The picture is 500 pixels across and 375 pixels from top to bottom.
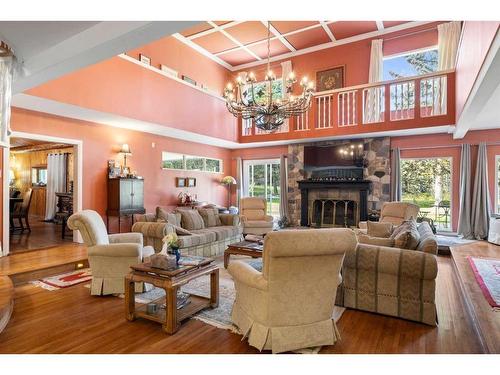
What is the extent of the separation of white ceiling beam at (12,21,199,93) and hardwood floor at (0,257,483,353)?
2512mm

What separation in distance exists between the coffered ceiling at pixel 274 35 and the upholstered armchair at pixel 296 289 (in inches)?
261

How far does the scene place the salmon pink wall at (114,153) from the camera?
541 cm

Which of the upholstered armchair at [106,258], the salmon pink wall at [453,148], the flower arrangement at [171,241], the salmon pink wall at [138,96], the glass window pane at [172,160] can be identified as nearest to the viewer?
the flower arrangement at [171,241]

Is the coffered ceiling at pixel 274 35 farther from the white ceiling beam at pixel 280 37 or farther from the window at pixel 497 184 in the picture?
the window at pixel 497 184

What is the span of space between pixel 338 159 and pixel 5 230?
7.29m

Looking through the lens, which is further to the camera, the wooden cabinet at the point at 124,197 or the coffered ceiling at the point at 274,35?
the coffered ceiling at the point at 274,35

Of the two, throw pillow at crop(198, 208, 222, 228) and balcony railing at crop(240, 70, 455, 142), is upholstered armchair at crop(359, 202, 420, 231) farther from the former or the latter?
Answer: throw pillow at crop(198, 208, 222, 228)

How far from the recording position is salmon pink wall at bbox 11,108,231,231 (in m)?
5.41

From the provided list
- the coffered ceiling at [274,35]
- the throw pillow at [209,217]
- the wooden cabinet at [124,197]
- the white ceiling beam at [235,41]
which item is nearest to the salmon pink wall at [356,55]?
the coffered ceiling at [274,35]
